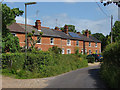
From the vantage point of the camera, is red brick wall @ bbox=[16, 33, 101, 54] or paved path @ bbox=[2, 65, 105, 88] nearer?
paved path @ bbox=[2, 65, 105, 88]

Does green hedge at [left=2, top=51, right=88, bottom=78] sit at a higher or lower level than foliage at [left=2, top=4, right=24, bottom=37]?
lower

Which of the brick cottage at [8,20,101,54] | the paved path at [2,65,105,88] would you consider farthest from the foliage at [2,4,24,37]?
the paved path at [2,65,105,88]

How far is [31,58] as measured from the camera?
573 inches

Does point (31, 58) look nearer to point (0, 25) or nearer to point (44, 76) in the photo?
point (44, 76)

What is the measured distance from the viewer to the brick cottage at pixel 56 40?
3079 cm

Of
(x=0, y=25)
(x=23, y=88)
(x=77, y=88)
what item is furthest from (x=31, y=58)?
(x=0, y=25)

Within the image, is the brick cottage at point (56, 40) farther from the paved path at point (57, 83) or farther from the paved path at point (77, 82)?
the paved path at point (77, 82)

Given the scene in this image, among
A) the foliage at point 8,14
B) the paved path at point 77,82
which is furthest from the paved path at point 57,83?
the foliage at point 8,14

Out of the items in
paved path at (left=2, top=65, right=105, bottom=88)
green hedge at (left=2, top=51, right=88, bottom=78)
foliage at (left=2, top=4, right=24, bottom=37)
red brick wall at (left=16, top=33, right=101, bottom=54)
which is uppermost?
foliage at (left=2, top=4, right=24, bottom=37)

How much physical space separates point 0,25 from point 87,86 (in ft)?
47.2

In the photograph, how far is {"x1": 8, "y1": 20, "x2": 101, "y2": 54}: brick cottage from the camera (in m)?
30.8

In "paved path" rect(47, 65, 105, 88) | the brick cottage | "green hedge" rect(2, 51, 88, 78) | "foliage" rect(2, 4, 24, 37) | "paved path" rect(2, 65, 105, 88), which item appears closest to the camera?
"paved path" rect(47, 65, 105, 88)

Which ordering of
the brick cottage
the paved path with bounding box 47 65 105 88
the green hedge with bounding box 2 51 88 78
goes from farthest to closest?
the brick cottage, the green hedge with bounding box 2 51 88 78, the paved path with bounding box 47 65 105 88

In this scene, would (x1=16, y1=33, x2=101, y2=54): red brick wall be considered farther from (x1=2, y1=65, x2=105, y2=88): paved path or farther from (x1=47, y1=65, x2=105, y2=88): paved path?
(x1=47, y1=65, x2=105, y2=88): paved path
